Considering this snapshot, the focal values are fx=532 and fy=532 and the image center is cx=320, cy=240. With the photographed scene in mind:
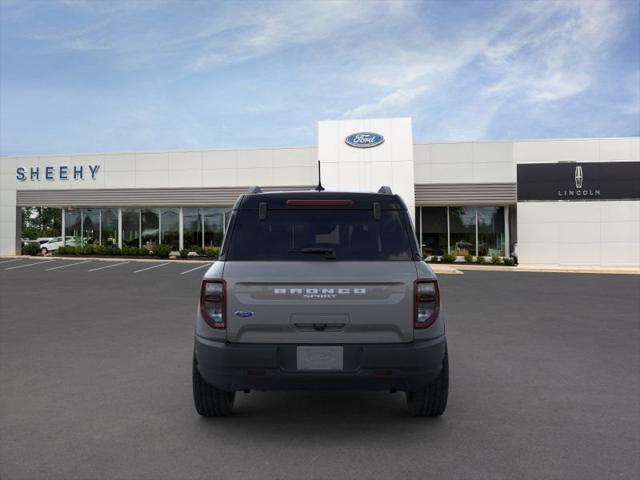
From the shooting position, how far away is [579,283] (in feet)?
59.4

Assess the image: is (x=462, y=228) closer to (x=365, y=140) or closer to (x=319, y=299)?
(x=365, y=140)

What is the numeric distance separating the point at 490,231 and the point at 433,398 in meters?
26.0

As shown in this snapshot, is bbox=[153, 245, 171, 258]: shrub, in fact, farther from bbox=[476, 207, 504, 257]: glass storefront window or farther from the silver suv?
the silver suv

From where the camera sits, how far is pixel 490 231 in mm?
29000

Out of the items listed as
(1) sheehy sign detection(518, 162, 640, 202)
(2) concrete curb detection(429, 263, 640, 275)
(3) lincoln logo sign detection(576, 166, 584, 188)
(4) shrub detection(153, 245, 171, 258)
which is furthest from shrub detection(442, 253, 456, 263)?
(4) shrub detection(153, 245, 171, 258)

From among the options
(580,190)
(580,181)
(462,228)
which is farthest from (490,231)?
(580,181)

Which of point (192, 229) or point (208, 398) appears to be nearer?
point (208, 398)

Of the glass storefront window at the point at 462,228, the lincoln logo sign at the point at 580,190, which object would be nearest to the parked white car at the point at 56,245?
the glass storefront window at the point at 462,228

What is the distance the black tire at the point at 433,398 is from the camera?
4402 millimetres

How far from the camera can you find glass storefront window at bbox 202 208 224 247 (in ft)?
102

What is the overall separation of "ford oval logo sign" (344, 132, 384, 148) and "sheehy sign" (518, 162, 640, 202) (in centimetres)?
716

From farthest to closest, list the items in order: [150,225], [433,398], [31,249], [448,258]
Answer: [150,225] → [31,249] → [448,258] → [433,398]

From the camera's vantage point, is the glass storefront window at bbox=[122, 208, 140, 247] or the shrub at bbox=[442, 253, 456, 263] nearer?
the shrub at bbox=[442, 253, 456, 263]

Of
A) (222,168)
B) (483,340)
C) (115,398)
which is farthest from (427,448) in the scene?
(222,168)
